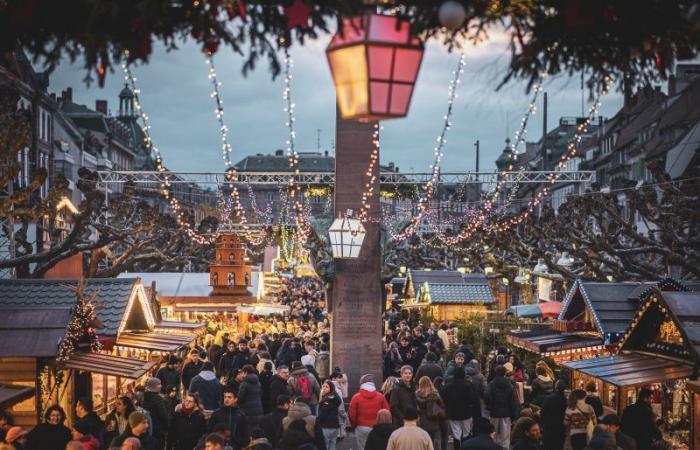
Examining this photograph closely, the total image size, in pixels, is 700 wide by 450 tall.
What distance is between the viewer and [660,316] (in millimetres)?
14641

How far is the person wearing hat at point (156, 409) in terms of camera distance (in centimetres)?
1290

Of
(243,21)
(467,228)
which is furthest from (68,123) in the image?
(243,21)

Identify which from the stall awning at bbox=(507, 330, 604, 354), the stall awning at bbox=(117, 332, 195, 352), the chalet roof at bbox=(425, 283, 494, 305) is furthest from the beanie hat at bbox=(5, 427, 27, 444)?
the chalet roof at bbox=(425, 283, 494, 305)

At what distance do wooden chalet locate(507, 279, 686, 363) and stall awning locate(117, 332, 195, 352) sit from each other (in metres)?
6.01

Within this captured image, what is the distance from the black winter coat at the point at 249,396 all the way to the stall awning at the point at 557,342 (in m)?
5.25

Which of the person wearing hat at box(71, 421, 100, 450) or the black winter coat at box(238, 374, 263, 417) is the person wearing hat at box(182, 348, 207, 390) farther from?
the person wearing hat at box(71, 421, 100, 450)

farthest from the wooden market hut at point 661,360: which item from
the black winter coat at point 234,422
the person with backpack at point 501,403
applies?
the black winter coat at point 234,422

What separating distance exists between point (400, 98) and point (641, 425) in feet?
25.6

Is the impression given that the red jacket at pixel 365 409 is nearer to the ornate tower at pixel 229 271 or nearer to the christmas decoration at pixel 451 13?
the christmas decoration at pixel 451 13

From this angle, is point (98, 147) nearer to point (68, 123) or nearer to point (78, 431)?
point (68, 123)

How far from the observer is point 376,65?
18.7 feet

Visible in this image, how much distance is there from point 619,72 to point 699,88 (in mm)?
51626

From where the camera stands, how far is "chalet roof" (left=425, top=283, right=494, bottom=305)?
3959 cm

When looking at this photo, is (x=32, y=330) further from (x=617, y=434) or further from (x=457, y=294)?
(x=457, y=294)
